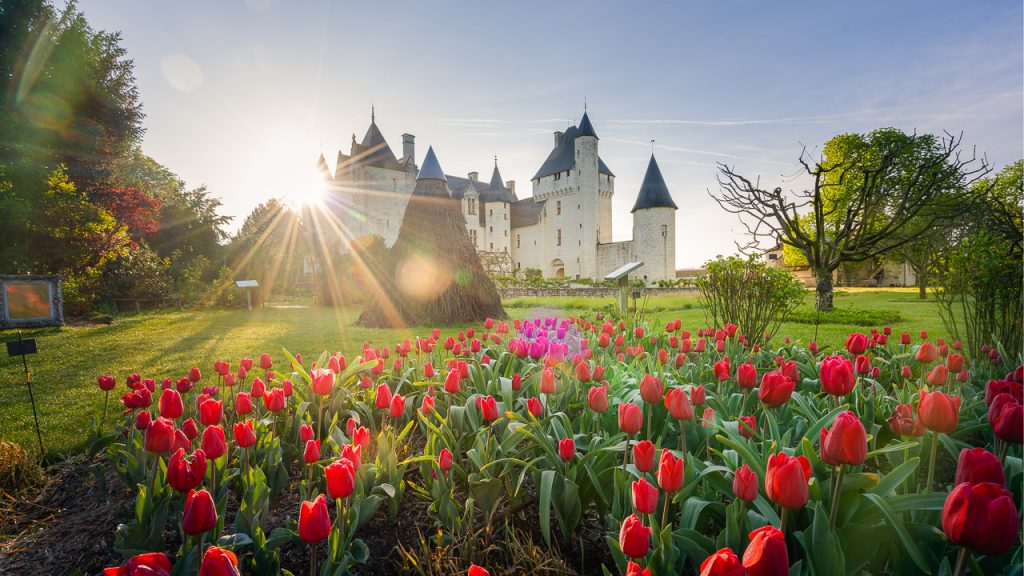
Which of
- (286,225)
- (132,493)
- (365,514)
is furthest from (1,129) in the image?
(286,225)

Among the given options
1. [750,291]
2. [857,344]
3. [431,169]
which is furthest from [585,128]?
[857,344]

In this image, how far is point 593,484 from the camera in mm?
1740

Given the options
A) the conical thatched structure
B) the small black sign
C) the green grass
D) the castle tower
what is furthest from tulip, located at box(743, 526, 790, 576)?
the castle tower

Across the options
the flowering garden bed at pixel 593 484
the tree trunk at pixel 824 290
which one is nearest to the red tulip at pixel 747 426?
the flowering garden bed at pixel 593 484

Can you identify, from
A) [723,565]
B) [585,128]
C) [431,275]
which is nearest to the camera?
[723,565]

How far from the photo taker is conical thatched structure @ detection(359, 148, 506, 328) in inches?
457

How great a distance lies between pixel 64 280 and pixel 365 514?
16483mm

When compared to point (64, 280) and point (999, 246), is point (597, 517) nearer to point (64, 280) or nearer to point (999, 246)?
point (999, 246)

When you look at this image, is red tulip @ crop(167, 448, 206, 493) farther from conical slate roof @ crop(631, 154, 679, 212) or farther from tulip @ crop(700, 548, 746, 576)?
conical slate roof @ crop(631, 154, 679, 212)

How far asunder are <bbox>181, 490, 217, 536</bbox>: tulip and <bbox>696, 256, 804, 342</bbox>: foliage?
5.22 meters

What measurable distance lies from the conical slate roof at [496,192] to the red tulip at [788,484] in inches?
1862

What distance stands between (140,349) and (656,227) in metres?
36.8

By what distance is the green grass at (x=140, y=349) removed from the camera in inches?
152

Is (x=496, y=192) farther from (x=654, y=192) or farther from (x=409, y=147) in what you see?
(x=654, y=192)
